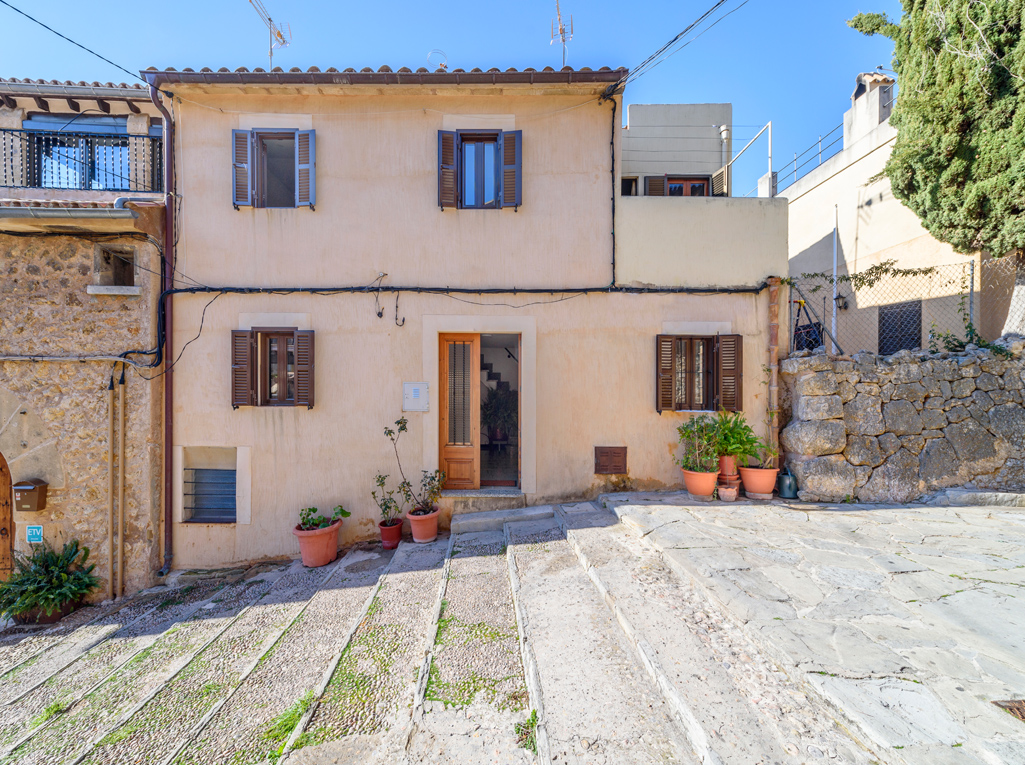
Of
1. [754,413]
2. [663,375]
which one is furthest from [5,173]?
[754,413]

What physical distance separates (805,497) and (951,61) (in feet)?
21.9

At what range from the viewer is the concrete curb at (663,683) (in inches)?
76.6

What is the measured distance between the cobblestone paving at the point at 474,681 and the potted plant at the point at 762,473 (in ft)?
11.8

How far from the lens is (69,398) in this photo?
5457mm

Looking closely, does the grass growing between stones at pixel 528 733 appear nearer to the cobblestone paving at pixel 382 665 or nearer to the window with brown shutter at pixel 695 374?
the cobblestone paving at pixel 382 665

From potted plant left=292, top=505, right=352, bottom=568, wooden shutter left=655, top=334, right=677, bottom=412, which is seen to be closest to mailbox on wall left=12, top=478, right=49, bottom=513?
potted plant left=292, top=505, right=352, bottom=568

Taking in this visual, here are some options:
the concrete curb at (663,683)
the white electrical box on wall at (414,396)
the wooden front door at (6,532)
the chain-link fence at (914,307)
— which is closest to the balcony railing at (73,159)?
the wooden front door at (6,532)

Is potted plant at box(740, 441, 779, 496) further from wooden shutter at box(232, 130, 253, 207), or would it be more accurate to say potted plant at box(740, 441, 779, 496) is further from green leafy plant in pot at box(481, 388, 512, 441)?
wooden shutter at box(232, 130, 253, 207)

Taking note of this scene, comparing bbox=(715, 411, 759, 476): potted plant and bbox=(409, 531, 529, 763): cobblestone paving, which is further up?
bbox=(715, 411, 759, 476): potted plant

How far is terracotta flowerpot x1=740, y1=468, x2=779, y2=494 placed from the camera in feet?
17.7

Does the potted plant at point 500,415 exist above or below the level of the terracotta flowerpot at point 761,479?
above

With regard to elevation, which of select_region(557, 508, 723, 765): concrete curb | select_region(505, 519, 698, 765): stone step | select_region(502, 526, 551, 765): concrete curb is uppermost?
select_region(557, 508, 723, 765): concrete curb

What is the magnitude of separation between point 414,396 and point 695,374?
4.06 metres

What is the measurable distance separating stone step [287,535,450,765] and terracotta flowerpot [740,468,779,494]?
13.9 ft
